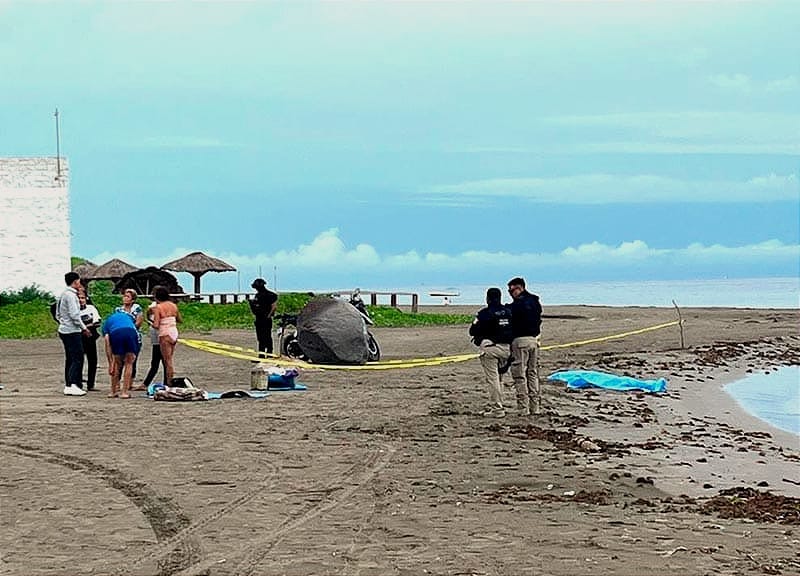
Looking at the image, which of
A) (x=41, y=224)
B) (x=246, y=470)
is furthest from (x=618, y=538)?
(x=41, y=224)

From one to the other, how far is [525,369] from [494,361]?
1.35 ft

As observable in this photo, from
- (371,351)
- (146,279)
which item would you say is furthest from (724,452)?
(146,279)

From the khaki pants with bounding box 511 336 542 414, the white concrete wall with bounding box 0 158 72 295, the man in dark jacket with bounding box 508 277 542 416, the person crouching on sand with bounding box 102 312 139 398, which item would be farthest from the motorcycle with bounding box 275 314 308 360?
the white concrete wall with bounding box 0 158 72 295

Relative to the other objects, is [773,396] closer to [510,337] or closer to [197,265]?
[510,337]

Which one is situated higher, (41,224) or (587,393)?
(41,224)

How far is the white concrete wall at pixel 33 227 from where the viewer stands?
43219 millimetres

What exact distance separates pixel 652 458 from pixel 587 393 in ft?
24.3

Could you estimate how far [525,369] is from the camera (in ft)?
55.0

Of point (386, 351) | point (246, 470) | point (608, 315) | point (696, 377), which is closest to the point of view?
point (246, 470)

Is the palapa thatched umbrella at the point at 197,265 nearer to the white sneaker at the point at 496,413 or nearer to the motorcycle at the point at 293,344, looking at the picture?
the motorcycle at the point at 293,344

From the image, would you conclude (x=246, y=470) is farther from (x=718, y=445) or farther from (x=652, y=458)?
(x=718, y=445)

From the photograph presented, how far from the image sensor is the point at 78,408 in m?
17.7

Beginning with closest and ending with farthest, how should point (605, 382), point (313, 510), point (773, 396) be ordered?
point (313, 510) < point (605, 382) < point (773, 396)

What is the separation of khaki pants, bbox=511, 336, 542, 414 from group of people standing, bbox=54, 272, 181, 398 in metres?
5.49
